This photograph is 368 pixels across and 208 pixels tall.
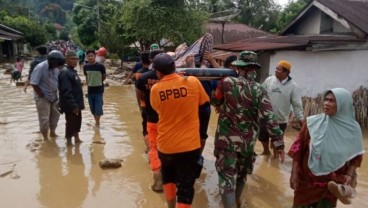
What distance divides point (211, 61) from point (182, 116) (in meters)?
1.50

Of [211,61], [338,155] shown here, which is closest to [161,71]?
[211,61]

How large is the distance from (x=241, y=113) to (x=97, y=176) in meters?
2.52

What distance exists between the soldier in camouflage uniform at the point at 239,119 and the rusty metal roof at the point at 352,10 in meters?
7.26

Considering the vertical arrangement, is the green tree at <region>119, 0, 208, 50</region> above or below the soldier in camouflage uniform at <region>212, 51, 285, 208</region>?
above

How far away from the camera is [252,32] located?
81.9ft

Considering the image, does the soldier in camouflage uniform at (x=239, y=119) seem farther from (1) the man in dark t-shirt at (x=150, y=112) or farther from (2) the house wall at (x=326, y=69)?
(2) the house wall at (x=326, y=69)

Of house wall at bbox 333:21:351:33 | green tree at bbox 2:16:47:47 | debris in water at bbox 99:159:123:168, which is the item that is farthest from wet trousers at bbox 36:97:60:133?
green tree at bbox 2:16:47:47

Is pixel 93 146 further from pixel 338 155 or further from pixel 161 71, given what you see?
pixel 338 155

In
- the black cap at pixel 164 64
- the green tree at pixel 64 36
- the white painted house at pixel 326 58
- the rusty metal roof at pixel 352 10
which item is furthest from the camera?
the green tree at pixel 64 36

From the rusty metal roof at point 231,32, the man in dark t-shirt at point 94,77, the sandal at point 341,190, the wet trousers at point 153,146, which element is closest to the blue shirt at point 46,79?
the man in dark t-shirt at point 94,77

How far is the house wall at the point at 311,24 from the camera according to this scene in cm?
1224

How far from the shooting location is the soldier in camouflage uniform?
3557 mm

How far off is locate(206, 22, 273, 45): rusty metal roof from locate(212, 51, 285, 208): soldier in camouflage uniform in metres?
20.0

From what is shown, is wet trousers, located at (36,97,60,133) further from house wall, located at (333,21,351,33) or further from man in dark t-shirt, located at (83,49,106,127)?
house wall, located at (333,21,351,33)
